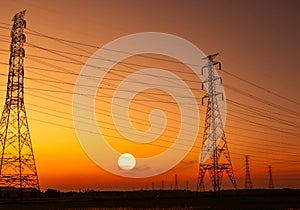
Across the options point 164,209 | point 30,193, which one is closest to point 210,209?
point 164,209

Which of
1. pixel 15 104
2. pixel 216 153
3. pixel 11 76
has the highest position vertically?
pixel 11 76

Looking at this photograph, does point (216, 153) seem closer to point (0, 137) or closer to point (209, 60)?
point (209, 60)

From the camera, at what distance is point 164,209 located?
43.5 metres

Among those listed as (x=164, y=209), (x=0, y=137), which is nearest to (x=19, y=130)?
(x=0, y=137)

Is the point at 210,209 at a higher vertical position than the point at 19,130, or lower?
lower

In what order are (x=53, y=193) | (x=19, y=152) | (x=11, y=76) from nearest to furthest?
(x=19, y=152), (x=11, y=76), (x=53, y=193)

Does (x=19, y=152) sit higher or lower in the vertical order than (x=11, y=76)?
lower

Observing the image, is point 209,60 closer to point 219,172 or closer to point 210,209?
point 219,172

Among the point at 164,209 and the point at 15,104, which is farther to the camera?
the point at 15,104

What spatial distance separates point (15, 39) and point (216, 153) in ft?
114

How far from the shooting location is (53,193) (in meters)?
137

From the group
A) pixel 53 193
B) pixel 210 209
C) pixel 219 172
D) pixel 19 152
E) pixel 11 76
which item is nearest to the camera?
pixel 210 209

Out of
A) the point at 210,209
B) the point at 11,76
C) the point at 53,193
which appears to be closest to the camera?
the point at 210,209

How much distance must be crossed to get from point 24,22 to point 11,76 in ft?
24.6
